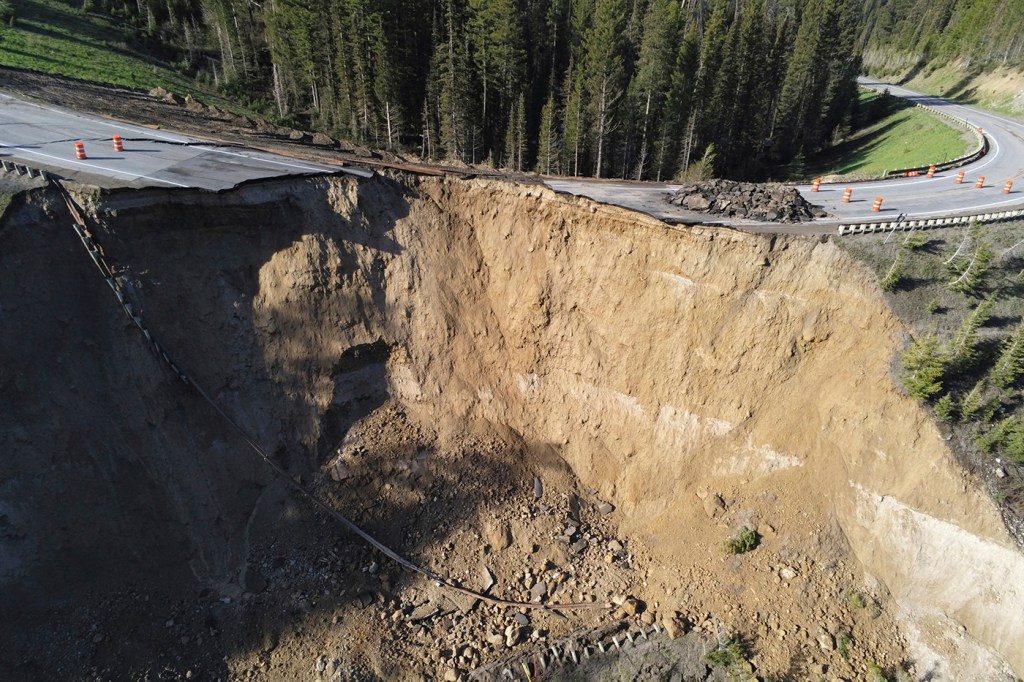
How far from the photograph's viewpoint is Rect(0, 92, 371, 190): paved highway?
15.9 meters

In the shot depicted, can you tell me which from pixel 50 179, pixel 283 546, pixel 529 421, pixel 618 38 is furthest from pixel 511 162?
pixel 283 546

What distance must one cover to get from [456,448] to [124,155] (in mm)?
15058

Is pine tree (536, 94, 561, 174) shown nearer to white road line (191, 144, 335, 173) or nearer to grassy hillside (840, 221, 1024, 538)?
white road line (191, 144, 335, 173)

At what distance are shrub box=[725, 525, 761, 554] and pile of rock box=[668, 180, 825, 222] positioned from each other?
9.64m

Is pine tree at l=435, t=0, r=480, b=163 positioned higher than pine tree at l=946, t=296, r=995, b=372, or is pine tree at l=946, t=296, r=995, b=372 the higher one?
pine tree at l=435, t=0, r=480, b=163

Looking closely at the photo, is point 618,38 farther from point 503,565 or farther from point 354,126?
point 503,565

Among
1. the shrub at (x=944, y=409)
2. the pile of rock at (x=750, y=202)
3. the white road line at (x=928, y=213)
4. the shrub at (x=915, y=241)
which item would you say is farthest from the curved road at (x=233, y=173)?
the shrub at (x=944, y=409)

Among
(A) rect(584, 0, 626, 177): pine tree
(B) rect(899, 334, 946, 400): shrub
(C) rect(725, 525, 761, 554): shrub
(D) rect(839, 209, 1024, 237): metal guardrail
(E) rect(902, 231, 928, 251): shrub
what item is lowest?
(C) rect(725, 525, 761, 554): shrub

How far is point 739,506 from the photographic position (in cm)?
1572

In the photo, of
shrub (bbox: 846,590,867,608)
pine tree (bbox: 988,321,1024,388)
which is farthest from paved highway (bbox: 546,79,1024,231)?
shrub (bbox: 846,590,867,608)

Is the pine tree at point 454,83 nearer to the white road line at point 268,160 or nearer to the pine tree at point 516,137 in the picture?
the pine tree at point 516,137

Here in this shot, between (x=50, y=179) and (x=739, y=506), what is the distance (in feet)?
71.7

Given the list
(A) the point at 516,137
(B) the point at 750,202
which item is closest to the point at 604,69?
(A) the point at 516,137

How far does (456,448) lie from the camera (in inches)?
691
